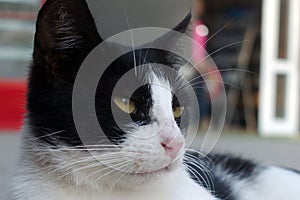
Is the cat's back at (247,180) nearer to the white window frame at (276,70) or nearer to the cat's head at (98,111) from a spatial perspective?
the cat's head at (98,111)

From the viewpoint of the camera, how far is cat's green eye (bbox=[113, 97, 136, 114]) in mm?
1031

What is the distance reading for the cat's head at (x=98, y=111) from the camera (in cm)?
101

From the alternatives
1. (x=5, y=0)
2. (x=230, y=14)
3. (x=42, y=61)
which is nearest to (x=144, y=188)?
(x=42, y=61)

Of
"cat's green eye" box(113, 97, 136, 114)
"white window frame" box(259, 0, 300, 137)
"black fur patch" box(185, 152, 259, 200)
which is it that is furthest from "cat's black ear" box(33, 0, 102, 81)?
"white window frame" box(259, 0, 300, 137)

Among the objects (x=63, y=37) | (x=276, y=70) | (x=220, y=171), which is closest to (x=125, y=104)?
(x=63, y=37)

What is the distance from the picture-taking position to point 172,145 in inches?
39.9

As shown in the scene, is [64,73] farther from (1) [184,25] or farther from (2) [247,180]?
(2) [247,180]

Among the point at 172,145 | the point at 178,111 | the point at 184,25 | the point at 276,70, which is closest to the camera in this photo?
the point at 172,145

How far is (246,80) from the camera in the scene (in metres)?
5.76

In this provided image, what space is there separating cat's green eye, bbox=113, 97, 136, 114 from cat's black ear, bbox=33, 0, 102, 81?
0.36 feet

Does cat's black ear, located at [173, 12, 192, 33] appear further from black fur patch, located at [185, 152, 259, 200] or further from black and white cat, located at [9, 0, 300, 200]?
black fur patch, located at [185, 152, 259, 200]

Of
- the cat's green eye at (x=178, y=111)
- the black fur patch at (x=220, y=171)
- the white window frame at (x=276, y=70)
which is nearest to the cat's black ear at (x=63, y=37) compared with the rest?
the cat's green eye at (x=178, y=111)

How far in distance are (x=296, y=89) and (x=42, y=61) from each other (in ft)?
15.1

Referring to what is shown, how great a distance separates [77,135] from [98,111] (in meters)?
0.06
